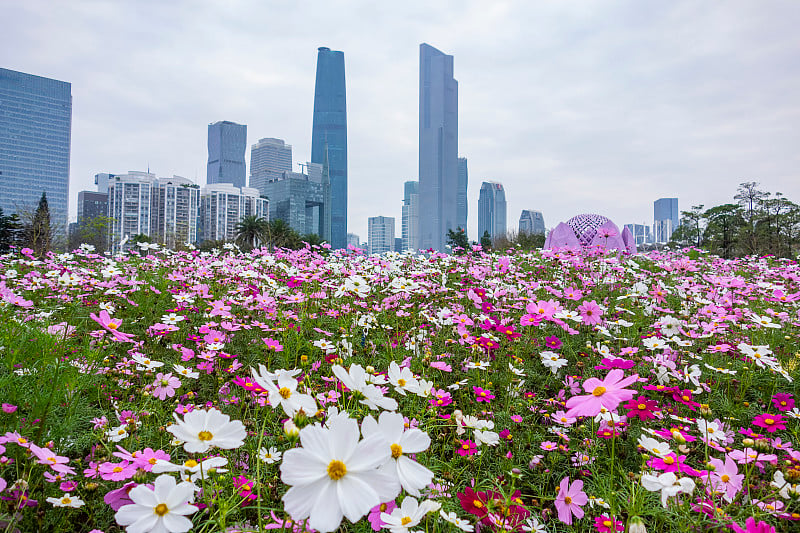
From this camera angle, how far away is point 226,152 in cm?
18700

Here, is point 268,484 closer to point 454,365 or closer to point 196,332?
point 454,365

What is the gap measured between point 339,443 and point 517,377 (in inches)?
61.5

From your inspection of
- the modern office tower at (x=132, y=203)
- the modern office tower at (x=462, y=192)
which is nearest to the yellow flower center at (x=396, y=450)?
the modern office tower at (x=132, y=203)

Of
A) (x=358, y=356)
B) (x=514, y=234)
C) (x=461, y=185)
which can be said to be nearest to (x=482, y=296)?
(x=358, y=356)

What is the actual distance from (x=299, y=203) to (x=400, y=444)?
118 meters

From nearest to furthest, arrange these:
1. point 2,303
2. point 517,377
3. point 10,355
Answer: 1. point 10,355
2. point 517,377
3. point 2,303

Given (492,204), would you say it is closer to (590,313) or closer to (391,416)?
(590,313)

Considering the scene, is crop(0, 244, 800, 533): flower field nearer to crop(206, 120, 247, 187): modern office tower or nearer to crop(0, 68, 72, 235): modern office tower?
crop(0, 68, 72, 235): modern office tower

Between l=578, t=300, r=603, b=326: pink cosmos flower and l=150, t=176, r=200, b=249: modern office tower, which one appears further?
l=150, t=176, r=200, b=249: modern office tower

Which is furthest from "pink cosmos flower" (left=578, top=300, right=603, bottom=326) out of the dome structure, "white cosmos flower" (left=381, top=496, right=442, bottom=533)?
the dome structure

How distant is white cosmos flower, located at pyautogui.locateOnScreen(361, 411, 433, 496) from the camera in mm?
580

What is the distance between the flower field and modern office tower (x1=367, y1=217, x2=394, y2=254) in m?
124

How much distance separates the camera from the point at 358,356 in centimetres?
200

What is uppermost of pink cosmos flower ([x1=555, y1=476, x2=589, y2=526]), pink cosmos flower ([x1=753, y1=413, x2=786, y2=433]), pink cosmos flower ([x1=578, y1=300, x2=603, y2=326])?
pink cosmos flower ([x1=578, y1=300, x2=603, y2=326])
